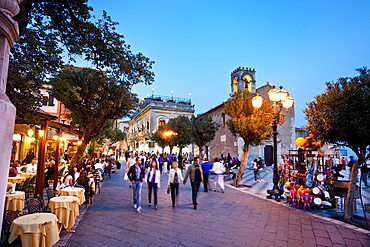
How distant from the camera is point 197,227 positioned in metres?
5.27

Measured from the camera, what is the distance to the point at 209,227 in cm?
529

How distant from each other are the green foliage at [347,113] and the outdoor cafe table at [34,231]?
6470mm

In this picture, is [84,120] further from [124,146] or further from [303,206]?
[124,146]

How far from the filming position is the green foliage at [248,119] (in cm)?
1120

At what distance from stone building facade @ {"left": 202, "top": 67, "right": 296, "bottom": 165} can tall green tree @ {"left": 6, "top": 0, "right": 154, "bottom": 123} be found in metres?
17.3

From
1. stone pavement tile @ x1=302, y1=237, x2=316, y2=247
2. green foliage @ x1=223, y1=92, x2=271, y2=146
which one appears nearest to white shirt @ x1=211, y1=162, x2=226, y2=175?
green foliage @ x1=223, y1=92, x2=271, y2=146

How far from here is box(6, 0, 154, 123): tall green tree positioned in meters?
4.81

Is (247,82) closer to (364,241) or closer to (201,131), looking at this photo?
(201,131)

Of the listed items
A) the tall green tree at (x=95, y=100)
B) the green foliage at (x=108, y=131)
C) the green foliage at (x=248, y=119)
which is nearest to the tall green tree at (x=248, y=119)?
the green foliage at (x=248, y=119)

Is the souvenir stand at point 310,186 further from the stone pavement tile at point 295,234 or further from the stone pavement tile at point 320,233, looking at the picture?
the stone pavement tile at point 295,234

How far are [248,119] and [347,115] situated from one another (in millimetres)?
5892

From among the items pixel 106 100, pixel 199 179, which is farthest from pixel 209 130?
pixel 199 179

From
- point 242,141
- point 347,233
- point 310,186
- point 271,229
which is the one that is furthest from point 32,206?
point 242,141

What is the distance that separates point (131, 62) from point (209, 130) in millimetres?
15477
